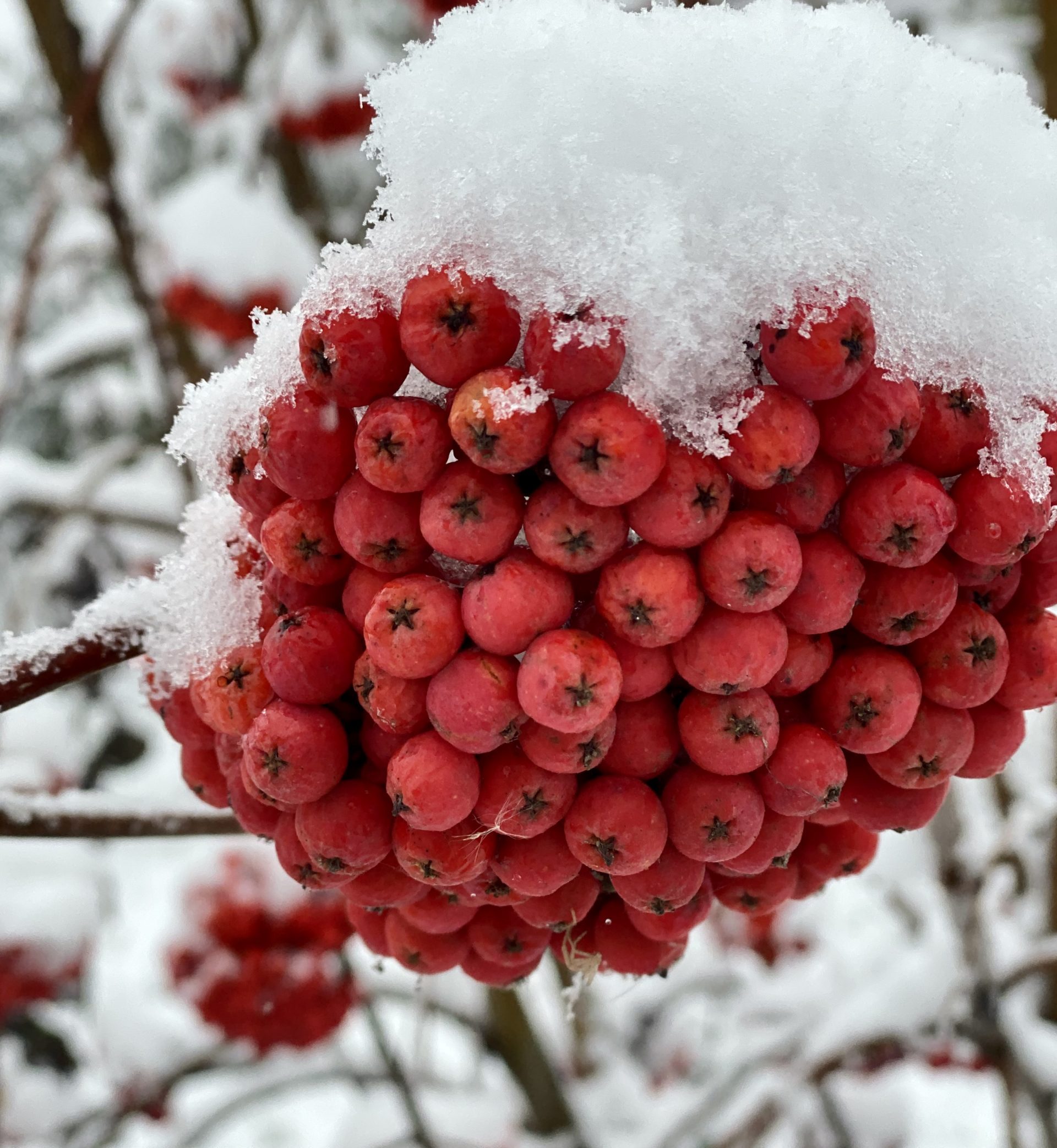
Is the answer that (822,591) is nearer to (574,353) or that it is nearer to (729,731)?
(729,731)

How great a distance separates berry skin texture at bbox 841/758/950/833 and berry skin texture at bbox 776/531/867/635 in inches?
7.5

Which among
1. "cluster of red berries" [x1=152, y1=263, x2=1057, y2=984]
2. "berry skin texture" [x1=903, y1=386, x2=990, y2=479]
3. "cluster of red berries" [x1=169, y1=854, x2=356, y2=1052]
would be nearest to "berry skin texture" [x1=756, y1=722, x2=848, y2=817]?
"cluster of red berries" [x1=152, y1=263, x2=1057, y2=984]

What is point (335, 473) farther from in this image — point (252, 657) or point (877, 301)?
point (877, 301)

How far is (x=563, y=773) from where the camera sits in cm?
80

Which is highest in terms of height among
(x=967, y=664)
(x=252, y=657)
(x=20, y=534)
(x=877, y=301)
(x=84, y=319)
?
(x=877, y=301)

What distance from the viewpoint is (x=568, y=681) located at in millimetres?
696

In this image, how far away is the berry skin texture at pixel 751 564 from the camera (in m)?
0.71

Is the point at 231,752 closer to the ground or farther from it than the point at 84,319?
farther from it

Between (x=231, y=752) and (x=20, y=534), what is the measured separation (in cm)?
287

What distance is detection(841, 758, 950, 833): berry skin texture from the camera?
878mm

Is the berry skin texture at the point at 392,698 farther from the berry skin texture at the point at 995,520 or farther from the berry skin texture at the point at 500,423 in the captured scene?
the berry skin texture at the point at 995,520

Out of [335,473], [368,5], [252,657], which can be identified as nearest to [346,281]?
[335,473]

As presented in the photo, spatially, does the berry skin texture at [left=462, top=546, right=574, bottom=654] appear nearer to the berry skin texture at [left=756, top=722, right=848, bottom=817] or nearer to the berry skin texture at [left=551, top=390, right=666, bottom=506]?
the berry skin texture at [left=551, top=390, right=666, bottom=506]

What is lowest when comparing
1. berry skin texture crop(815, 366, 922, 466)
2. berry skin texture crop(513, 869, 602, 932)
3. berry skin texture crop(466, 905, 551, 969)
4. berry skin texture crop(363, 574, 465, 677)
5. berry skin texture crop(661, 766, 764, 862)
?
berry skin texture crop(466, 905, 551, 969)
